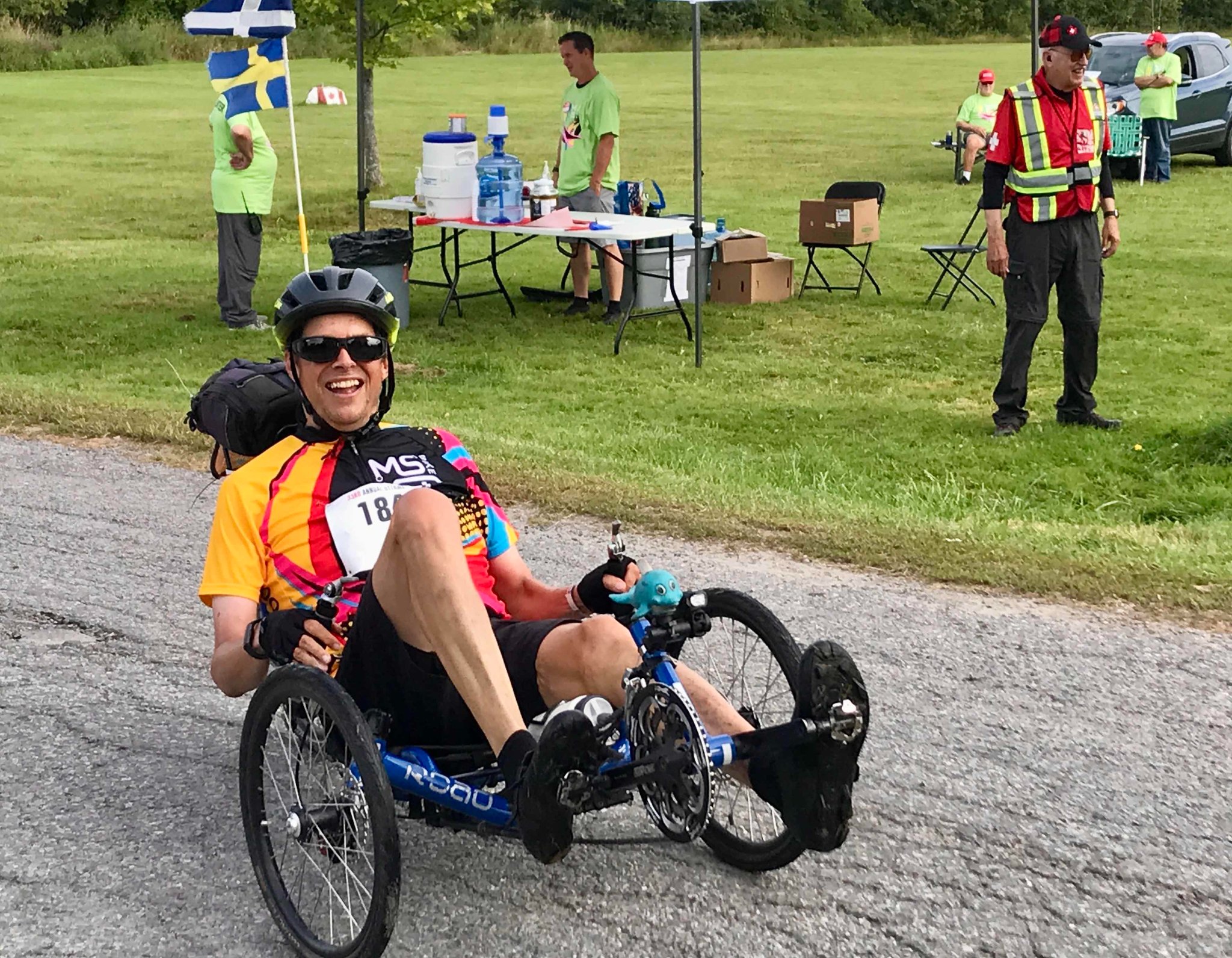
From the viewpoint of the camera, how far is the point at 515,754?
3.25 meters

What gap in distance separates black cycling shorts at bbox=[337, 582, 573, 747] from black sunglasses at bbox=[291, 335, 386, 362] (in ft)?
2.03

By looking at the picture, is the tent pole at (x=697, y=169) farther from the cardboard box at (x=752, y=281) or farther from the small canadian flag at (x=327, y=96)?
the small canadian flag at (x=327, y=96)

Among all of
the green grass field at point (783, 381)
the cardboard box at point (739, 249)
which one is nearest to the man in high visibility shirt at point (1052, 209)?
the green grass field at point (783, 381)

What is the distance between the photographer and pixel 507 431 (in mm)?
8820

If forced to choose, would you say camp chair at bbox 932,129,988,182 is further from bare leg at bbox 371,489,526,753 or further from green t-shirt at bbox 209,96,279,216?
bare leg at bbox 371,489,526,753

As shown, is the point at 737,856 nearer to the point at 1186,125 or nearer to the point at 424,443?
the point at 424,443

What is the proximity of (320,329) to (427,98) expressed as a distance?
34.7m

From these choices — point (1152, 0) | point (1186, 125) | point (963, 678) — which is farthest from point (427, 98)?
point (963, 678)

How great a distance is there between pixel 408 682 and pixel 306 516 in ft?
1.81

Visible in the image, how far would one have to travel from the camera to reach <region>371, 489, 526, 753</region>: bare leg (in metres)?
3.31

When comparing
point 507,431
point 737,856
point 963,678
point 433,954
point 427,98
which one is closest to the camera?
point 433,954

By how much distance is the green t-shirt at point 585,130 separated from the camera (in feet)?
39.4

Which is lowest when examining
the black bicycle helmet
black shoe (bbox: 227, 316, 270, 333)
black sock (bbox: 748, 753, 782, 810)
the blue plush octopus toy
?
black sock (bbox: 748, 753, 782, 810)

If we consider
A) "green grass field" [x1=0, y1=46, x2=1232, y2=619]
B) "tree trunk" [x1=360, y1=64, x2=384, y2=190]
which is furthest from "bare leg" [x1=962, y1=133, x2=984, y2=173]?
"tree trunk" [x1=360, y1=64, x2=384, y2=190]
